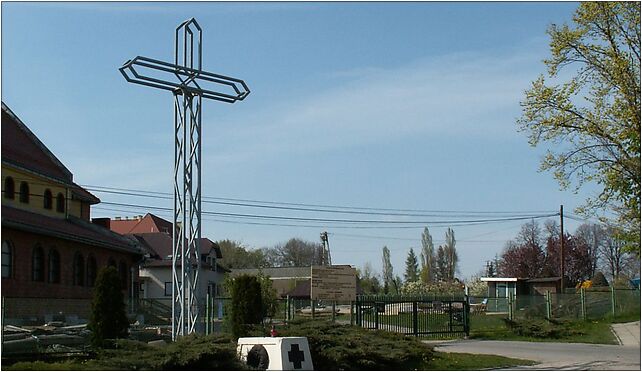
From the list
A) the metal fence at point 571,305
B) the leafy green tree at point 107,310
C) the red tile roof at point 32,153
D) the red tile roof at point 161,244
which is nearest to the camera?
the leafy green tree at point 107,310

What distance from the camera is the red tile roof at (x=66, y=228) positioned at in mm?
35531

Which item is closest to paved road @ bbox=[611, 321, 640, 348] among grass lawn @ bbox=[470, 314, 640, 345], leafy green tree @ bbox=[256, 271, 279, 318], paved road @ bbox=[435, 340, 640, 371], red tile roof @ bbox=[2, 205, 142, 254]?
grass lawn @ bbox=[470, 314, 640, 345]

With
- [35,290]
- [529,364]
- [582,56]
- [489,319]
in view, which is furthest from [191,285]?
[489,319]

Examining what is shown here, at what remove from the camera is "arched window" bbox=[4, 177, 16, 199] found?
37.3 metres

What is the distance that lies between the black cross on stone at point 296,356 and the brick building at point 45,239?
53.0 ft

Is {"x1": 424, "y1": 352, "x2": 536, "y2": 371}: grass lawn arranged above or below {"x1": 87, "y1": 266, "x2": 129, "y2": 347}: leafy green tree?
below

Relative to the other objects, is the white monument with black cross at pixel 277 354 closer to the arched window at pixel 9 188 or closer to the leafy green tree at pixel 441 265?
the arched window at pixel 9 188

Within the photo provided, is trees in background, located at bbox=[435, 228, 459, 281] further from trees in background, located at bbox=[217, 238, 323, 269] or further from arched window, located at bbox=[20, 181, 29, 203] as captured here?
arched window, located at bbox=[20, 181, 29, 203]

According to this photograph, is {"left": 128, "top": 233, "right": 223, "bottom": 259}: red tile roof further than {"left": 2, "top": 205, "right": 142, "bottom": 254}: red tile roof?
Yes

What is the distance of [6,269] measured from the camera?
34750mm

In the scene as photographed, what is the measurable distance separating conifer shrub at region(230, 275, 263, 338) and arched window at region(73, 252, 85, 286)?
70.2 feet

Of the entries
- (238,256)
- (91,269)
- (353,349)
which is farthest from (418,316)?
(238,256)

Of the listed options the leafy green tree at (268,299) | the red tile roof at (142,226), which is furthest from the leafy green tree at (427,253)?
the leafy green tree at (268,299)

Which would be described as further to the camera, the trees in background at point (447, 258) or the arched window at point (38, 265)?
the trees in background at point (447, 258)
